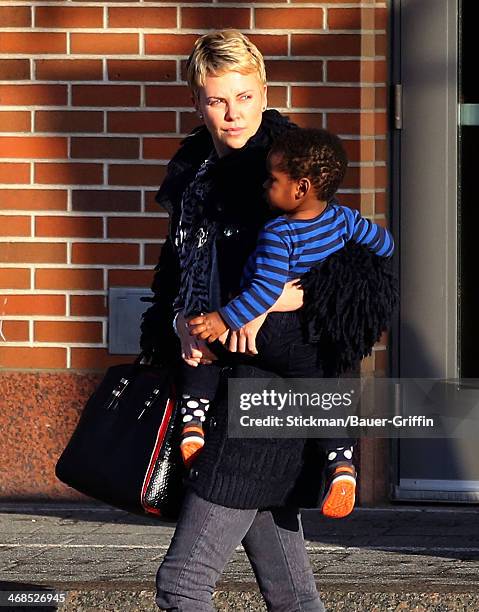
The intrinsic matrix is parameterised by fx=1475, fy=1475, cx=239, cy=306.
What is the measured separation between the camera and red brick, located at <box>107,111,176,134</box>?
5938 millimetres

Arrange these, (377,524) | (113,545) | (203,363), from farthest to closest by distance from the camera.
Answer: (377,524) → (113,545) → (203,363)

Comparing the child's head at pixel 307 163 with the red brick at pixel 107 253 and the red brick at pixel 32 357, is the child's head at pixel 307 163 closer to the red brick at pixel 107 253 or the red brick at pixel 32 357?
the red brick at pixel 107 253

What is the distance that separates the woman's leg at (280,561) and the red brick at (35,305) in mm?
2753

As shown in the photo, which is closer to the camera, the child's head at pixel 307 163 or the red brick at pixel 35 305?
the child's head at pixel 307 163

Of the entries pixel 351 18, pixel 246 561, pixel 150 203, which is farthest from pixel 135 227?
pixel 246 561

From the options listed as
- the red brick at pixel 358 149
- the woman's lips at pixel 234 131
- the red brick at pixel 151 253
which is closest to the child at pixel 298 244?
the woman's lips at pixel 234 131

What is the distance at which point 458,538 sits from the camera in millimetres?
5398

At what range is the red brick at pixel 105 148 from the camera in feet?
19.5

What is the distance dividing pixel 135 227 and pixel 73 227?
25 centimetres

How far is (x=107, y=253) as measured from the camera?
235 inches

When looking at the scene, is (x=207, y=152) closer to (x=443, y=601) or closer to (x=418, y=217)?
(x=443, y=601)

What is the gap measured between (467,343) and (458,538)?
0.98 meters

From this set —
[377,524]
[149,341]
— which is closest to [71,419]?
[377,524]

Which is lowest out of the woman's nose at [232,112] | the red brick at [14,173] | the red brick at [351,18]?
the woman's nose at [232,112]
